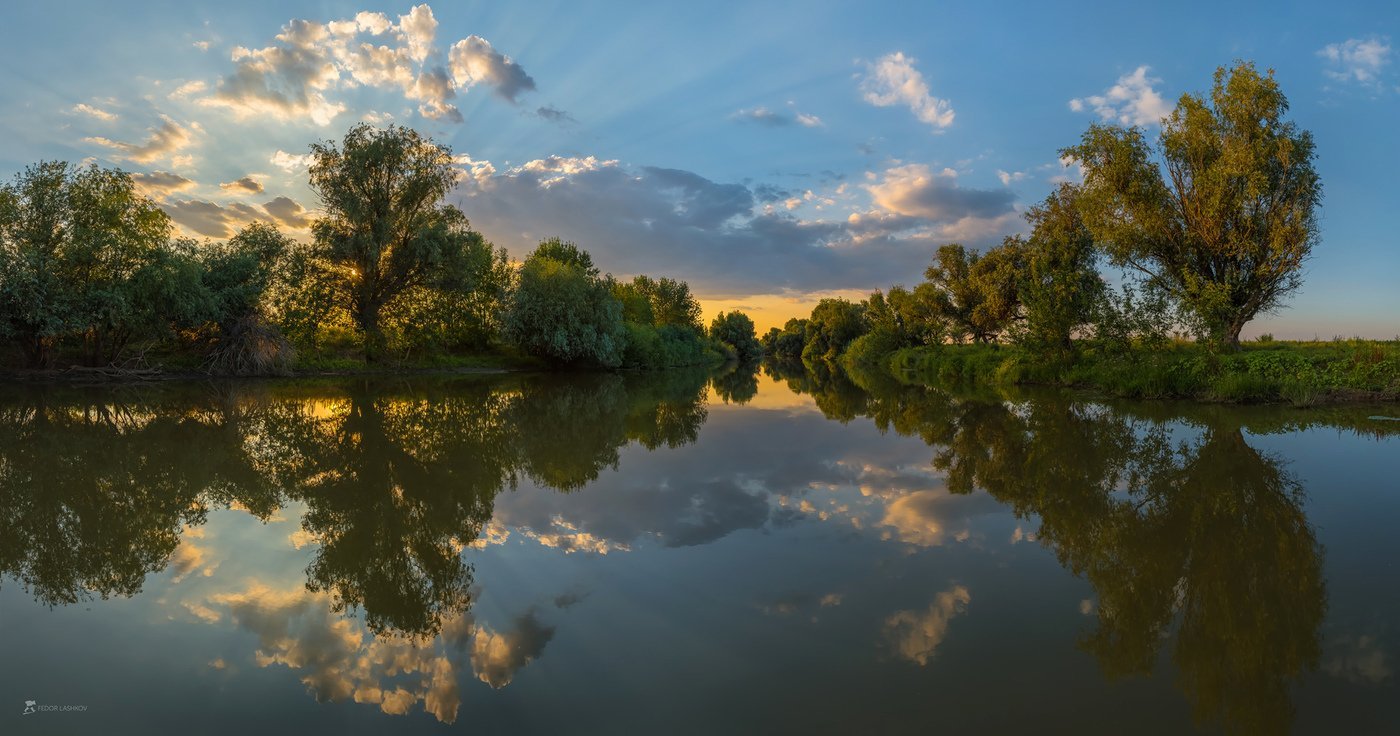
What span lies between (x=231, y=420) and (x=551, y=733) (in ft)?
49.2

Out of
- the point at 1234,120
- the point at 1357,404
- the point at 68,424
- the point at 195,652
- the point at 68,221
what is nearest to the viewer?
the point at 195,652

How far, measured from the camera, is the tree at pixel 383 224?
34.3m

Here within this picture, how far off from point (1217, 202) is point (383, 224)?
122 ft

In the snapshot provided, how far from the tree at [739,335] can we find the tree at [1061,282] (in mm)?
79760

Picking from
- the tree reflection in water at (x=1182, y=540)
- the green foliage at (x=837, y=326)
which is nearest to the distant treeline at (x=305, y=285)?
the tree reflection in water at (x=1182, y=540)

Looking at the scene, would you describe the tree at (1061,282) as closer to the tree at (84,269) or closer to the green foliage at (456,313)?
the green foliage at (456,313)

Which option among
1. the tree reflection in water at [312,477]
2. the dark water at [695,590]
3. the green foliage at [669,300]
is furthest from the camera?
the green foliage at [669,300]

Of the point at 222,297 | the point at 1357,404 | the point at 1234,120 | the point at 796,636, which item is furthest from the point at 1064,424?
the point at 222,297

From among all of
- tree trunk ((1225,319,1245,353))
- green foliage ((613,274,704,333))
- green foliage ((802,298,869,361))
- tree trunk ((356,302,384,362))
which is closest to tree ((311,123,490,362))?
tree trunk ((356,302,384,362))

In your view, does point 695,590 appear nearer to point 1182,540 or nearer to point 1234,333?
point 1182,540

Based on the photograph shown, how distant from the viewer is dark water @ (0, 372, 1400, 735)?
10.9 feet

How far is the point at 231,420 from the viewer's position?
14.4 m

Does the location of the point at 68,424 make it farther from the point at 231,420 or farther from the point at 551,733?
the point at 551,733

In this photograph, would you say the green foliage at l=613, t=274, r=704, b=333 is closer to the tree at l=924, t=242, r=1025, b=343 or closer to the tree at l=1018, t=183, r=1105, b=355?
the tree at l=924, t=242, r=1025, b=343
